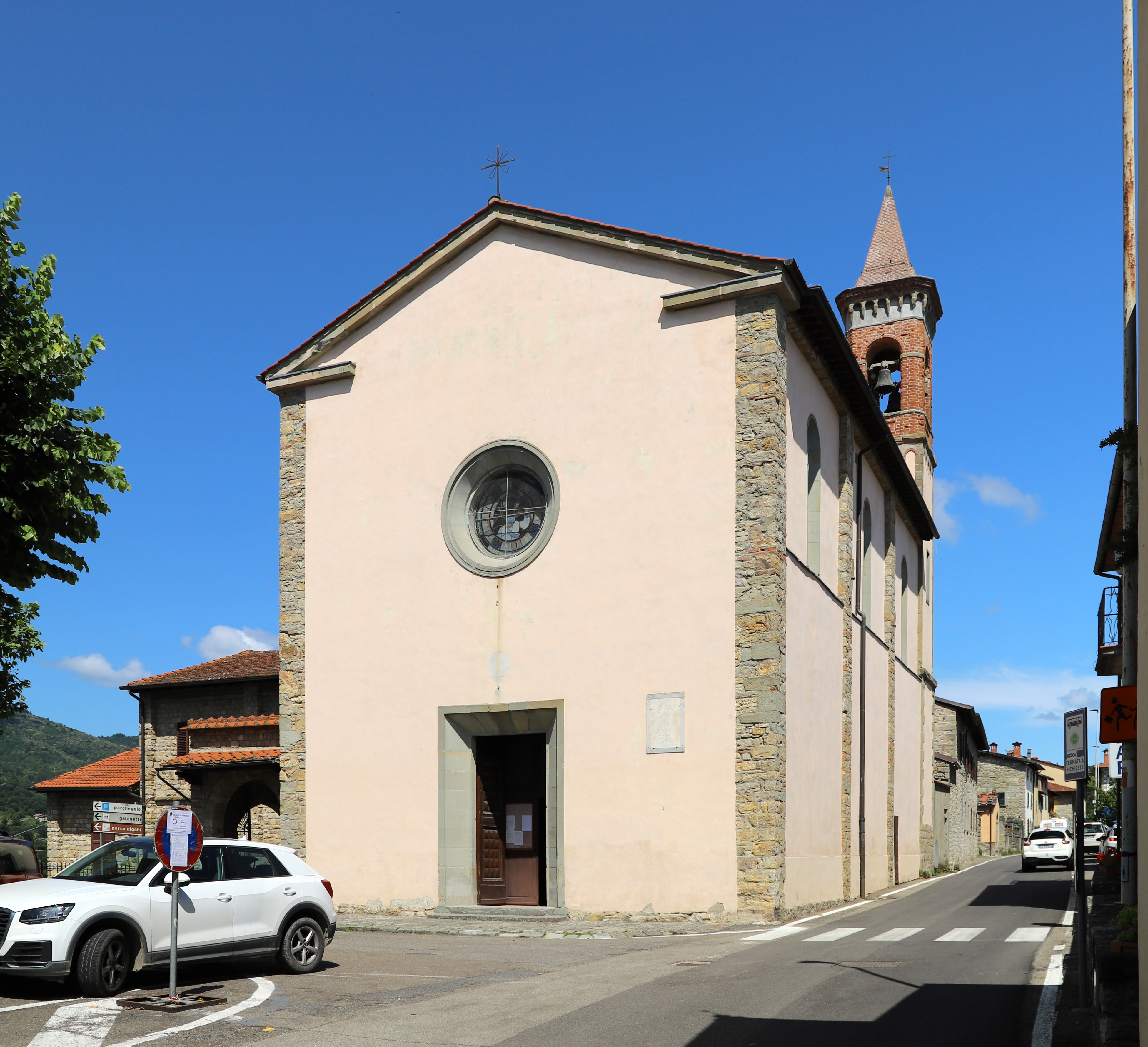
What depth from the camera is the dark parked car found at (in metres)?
15.0

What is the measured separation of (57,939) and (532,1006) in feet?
12.9

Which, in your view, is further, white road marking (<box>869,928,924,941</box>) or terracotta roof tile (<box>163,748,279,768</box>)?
terracotta roof tile (<box>163,748,279,768</box>)

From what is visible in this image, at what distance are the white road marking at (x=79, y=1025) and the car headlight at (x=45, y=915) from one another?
702 millimetres

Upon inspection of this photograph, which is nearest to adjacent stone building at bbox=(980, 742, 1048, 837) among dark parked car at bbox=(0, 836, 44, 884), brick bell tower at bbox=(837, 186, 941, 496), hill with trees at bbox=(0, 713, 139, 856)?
brick bell tower at bbox=(837, 186, 941, 496)

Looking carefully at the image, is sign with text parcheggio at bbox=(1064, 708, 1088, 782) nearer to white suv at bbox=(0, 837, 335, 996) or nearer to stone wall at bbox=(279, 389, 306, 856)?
white suv at bbox=(0, 837, 335, 996)

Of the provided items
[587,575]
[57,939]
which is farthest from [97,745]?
[57,939]

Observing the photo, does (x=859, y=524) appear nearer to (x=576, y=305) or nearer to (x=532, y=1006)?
(x=576, y=305)

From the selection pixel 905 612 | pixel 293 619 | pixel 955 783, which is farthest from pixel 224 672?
pixel 955 783

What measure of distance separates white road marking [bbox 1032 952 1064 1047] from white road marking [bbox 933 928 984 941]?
203cm

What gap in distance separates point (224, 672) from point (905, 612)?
1808 cm

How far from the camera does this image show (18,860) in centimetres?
1523

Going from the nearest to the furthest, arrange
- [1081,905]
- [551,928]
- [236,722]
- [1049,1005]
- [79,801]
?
1. [1081,905]
2. [1049,1005]
3. [551,928]
4. [236,722]
5. [79,801]

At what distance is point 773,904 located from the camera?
16.8m

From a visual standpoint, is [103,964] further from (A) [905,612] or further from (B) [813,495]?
(A) [905,612]
